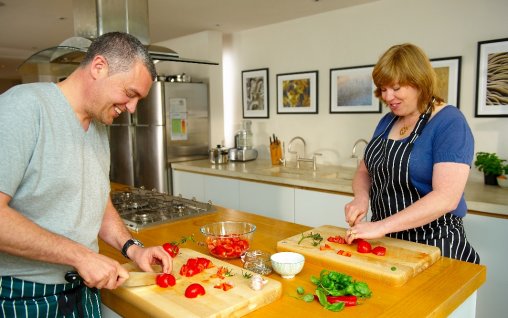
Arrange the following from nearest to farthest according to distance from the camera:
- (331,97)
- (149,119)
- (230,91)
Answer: (331,97) → (149,119) → (230,91)

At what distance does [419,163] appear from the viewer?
1567 millimetres

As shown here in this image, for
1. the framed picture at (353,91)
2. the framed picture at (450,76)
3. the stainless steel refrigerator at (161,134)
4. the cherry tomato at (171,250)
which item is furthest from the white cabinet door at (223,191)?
the cherry tomato at (171,250)

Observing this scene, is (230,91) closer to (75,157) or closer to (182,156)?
(182,156)

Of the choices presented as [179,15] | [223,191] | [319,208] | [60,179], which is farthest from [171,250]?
[179,15]

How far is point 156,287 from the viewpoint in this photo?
1.20m

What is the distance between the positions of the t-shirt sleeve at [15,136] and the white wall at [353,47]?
2858 millimetres

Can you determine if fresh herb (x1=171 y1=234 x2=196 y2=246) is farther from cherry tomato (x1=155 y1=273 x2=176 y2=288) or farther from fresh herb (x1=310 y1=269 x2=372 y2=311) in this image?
fresh herb (x1=310 y1=269 x2=372 y2=311)

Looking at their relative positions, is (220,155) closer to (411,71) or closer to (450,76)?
(450,76)

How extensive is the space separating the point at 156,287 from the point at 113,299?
21 centimetres

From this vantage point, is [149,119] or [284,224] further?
[149,119]

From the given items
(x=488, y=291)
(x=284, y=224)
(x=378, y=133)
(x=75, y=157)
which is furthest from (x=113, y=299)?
(x=488, y=291)

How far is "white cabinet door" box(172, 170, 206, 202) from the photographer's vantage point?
161 inches

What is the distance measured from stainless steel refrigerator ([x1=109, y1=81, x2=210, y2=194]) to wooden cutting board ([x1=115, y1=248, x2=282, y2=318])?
329 cm

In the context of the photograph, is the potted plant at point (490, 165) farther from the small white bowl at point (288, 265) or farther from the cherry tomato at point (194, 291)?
the cherry tomato at point (194, 291)
